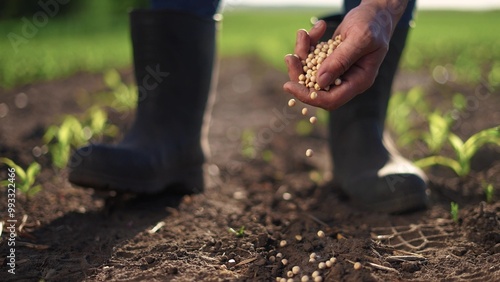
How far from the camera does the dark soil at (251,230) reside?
4.95 feet

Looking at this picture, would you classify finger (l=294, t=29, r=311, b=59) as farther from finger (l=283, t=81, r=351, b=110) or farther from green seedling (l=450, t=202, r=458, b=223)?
green seedling (l=450, t=202, r=458, b=223)

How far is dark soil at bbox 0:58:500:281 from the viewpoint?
1.51 meters

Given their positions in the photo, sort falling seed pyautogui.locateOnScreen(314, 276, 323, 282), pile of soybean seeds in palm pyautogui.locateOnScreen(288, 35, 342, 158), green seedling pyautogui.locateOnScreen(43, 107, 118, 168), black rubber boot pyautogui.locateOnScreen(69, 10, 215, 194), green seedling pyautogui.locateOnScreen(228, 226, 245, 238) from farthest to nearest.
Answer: green seedling pyautogui.locateOnScreen(43, 107, 118, 168)
black rubber boot pyautogui.locateOnScreen(69, 10, 215, 194)
green seedling pyautogui.locateOnScreen(228, 226, 245, 238)
pile of soybean seeds in palm pyautogui.locateOnScreen(288, 35, 342, 158)
falling seed pyautogui.locateOnScreen(314, 276, 323, 282)

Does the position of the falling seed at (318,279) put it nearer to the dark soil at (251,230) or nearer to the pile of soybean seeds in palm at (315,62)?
the dark soil at (251,230)

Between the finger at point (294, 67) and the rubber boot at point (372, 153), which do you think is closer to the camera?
the finger at point (294, 67)

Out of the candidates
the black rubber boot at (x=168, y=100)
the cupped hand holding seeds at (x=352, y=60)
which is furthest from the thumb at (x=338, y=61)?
the black rubber boot at (x=168, y=100)

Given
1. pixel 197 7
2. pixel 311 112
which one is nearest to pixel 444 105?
pixel 311 112

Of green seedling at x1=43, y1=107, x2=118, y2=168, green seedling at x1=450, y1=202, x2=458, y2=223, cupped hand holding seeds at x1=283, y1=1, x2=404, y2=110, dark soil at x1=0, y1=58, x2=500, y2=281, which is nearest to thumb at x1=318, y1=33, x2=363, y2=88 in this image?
cupped hand holding seeds at x1=283, y1=1, x2=404, y2=110

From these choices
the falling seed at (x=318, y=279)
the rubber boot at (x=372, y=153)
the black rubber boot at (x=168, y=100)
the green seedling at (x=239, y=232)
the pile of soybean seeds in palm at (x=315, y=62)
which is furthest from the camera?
the black rubber boot at (x=168, y=100)

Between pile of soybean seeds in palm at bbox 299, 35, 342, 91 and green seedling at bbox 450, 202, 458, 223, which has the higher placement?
pile of soybean seeds in palm at bbox 299, 35, 342, 91

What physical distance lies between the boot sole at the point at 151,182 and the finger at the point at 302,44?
89 cm

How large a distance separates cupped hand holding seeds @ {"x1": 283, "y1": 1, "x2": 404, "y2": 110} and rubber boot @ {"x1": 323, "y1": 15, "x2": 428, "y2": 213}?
20.2 inches

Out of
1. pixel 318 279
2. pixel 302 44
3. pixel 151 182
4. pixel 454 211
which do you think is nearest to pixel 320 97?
pixel 302 44

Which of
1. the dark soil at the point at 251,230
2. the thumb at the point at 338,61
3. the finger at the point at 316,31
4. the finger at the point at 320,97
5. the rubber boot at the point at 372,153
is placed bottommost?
the dark soil at the point at 251,230
